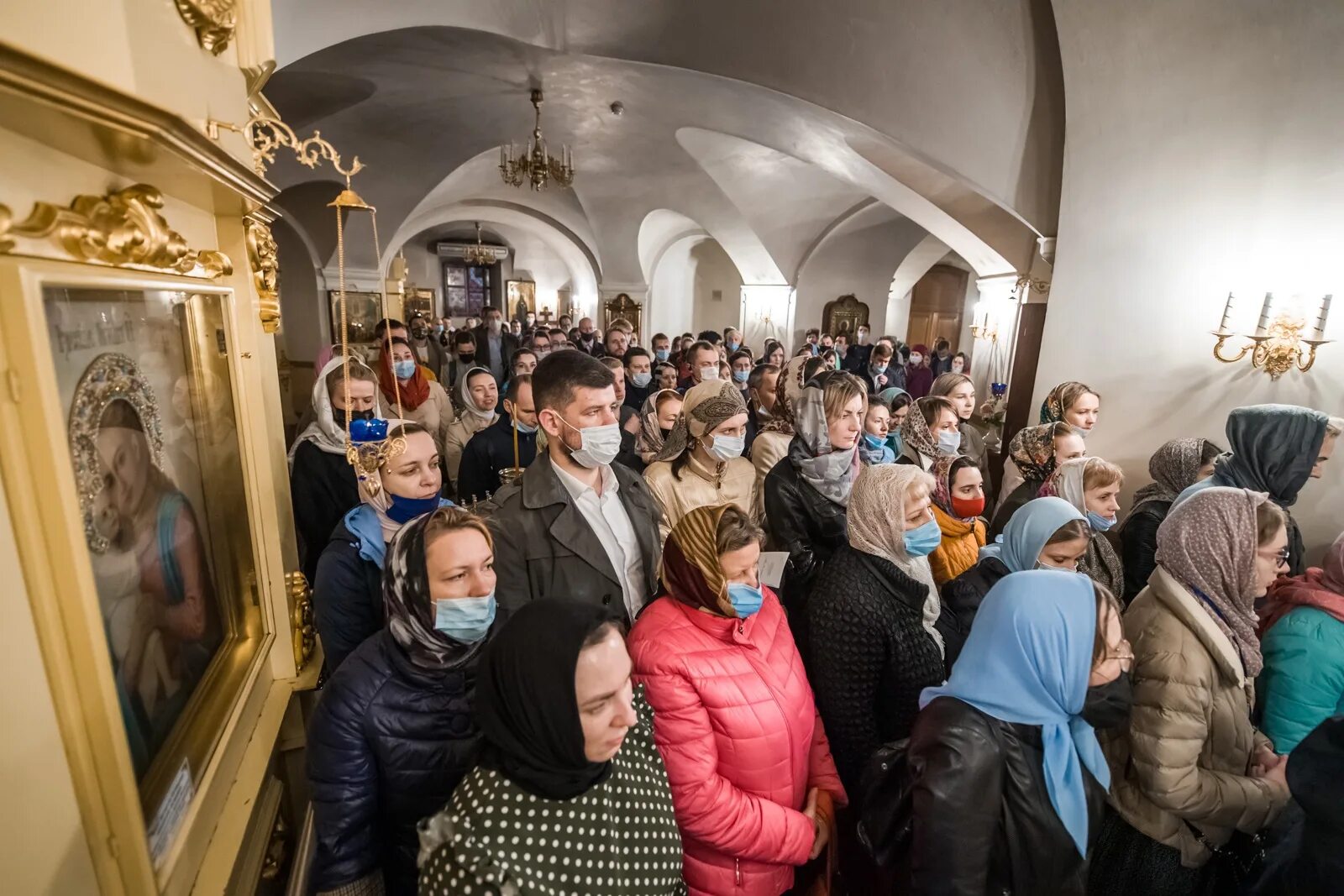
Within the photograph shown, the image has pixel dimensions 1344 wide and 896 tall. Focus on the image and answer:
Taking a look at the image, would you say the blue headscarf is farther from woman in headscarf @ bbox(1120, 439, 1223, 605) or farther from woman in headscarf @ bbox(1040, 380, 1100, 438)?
woman in headscarf @ bbox(1040, 380, 1100, 438)

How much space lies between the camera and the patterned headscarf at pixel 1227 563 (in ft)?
6.59

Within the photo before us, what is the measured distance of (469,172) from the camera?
11898 mm

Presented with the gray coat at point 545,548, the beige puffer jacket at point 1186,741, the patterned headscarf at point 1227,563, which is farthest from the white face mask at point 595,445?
the patterned headscarf at point 1227,563

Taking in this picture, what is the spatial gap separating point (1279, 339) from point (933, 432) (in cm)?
312

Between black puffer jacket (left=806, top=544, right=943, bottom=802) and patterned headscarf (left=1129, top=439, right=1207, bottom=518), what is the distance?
8.07ft

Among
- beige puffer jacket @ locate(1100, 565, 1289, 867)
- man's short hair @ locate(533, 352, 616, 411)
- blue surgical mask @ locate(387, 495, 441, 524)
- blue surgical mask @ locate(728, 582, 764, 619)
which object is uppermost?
man's short hair @ locate(533, 352, 616, 411)

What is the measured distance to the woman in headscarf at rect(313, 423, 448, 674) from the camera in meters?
2.13

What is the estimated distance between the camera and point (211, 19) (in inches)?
60.9

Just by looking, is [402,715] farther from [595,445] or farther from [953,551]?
[953,551]

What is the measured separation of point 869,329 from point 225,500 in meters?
13.8

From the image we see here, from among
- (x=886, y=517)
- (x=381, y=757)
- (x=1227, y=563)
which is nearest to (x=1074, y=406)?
(x=1227, y=563)

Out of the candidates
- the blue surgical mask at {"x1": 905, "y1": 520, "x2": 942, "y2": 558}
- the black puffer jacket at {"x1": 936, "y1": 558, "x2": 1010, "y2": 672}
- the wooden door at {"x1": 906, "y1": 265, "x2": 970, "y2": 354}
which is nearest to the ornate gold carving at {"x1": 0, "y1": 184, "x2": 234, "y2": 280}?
the blue surgical mask at {"x1": 905, "y1": 520, "x2": 942, "y2": 558}

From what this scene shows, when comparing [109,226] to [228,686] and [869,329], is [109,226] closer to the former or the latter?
[228,686]

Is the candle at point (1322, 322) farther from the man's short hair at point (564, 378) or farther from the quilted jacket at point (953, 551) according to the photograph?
the man's short hair at point (564, 378)
